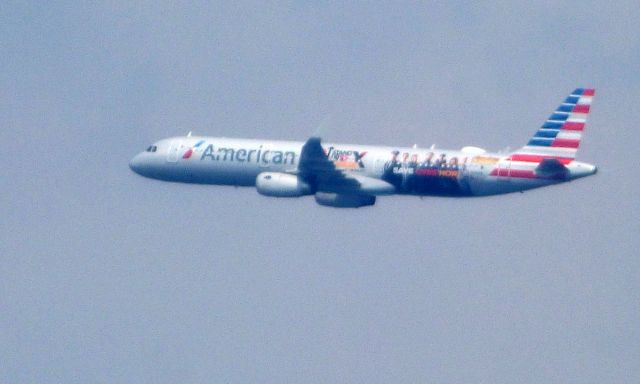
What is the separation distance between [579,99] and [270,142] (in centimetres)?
1854

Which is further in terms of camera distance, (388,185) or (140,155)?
(140,155)

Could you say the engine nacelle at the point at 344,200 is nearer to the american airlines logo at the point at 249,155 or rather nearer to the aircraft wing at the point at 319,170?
the aircraft wing at the point at 319,170

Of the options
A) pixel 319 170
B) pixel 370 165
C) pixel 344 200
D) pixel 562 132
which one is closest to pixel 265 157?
pixel 319 170

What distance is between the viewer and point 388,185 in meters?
101

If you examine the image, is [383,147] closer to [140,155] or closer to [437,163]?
[437,163]

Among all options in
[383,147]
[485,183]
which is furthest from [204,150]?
[485,183]

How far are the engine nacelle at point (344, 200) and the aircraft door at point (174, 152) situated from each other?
10.4 meters

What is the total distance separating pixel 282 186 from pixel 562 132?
16064 millimetres

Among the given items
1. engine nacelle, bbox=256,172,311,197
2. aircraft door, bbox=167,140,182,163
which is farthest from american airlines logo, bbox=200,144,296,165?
engine nacelle, bbox=256,172,311,197

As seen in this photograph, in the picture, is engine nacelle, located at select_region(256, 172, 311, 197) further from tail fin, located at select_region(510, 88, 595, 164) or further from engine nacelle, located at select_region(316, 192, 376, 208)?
tail fin, located at select_region(510, 88, 595, 164)

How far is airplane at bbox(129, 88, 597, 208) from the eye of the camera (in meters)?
99.7

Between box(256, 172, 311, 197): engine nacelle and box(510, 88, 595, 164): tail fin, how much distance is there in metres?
12.0

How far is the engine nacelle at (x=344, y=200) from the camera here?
102875mm

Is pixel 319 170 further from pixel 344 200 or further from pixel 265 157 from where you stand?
pixel 265 157
